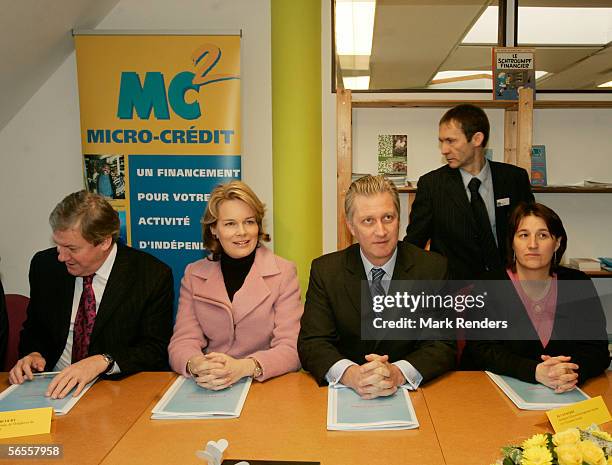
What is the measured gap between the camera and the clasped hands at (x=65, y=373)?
165 centimetres

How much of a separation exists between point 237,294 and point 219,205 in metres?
0.34

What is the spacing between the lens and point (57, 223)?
1.97 meters

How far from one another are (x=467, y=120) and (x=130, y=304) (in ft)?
6.28

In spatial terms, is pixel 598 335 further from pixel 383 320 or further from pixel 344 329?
pixel 344 329

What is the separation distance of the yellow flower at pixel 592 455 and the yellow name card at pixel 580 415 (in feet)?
1.48

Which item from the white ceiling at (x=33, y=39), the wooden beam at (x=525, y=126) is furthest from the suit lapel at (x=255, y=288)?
the wooden beam at (x=525, y=126)

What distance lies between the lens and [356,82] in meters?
3.90

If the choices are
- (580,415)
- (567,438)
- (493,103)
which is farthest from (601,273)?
(567,438)

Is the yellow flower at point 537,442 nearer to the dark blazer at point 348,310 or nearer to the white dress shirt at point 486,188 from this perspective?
the dark blazer at point 348,310

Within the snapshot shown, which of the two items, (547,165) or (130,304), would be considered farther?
(547,165)

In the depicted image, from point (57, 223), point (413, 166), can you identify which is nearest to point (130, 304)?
point (57, 223)

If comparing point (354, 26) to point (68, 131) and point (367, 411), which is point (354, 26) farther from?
point (367, 411)

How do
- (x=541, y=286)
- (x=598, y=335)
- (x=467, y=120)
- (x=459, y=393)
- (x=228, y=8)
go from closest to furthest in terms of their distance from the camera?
1. (x=459, y=393)
2. (x=598, y=335)
3. (x=541, y=286)
4. (x=467, y=120)
5. (x=228, y=8)

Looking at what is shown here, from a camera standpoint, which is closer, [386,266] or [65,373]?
[65,373]
